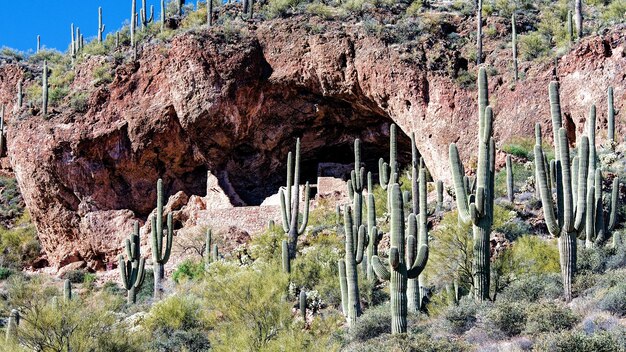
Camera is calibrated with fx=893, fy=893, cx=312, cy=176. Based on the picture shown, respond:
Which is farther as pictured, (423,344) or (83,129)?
(83,129)

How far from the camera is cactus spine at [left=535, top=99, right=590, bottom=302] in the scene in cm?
1830

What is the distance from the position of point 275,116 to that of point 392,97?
222 inches

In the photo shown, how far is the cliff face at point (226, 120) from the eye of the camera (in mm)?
34969

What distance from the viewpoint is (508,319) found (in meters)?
16.7

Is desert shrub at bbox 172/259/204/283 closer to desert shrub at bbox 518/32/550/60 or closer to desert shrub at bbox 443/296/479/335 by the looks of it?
desert shrub at bbox 443/296/479/335

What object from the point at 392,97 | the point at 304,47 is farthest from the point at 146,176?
the point at 392,97

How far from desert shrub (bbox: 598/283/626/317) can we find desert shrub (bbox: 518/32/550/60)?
66.1ft

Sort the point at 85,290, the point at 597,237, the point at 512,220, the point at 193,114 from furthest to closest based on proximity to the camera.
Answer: the point at 193,114
the point at 85,290
the point at 512,220
the point at 597,237

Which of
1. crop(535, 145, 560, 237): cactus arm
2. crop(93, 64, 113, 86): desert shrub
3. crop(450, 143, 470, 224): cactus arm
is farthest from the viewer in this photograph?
crop(93, 64, 113, 86): desert shrub

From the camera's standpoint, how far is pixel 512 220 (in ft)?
83.4

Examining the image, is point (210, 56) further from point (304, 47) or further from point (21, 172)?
point (21, 172)

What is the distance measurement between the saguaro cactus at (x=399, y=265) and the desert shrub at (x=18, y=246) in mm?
28619

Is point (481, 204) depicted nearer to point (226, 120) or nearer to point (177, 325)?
point (177, 325)

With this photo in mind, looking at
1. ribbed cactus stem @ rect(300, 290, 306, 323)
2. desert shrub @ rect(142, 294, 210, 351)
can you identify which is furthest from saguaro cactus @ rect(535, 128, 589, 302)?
desert shrub @ rect(142, 294, 210, 351)
